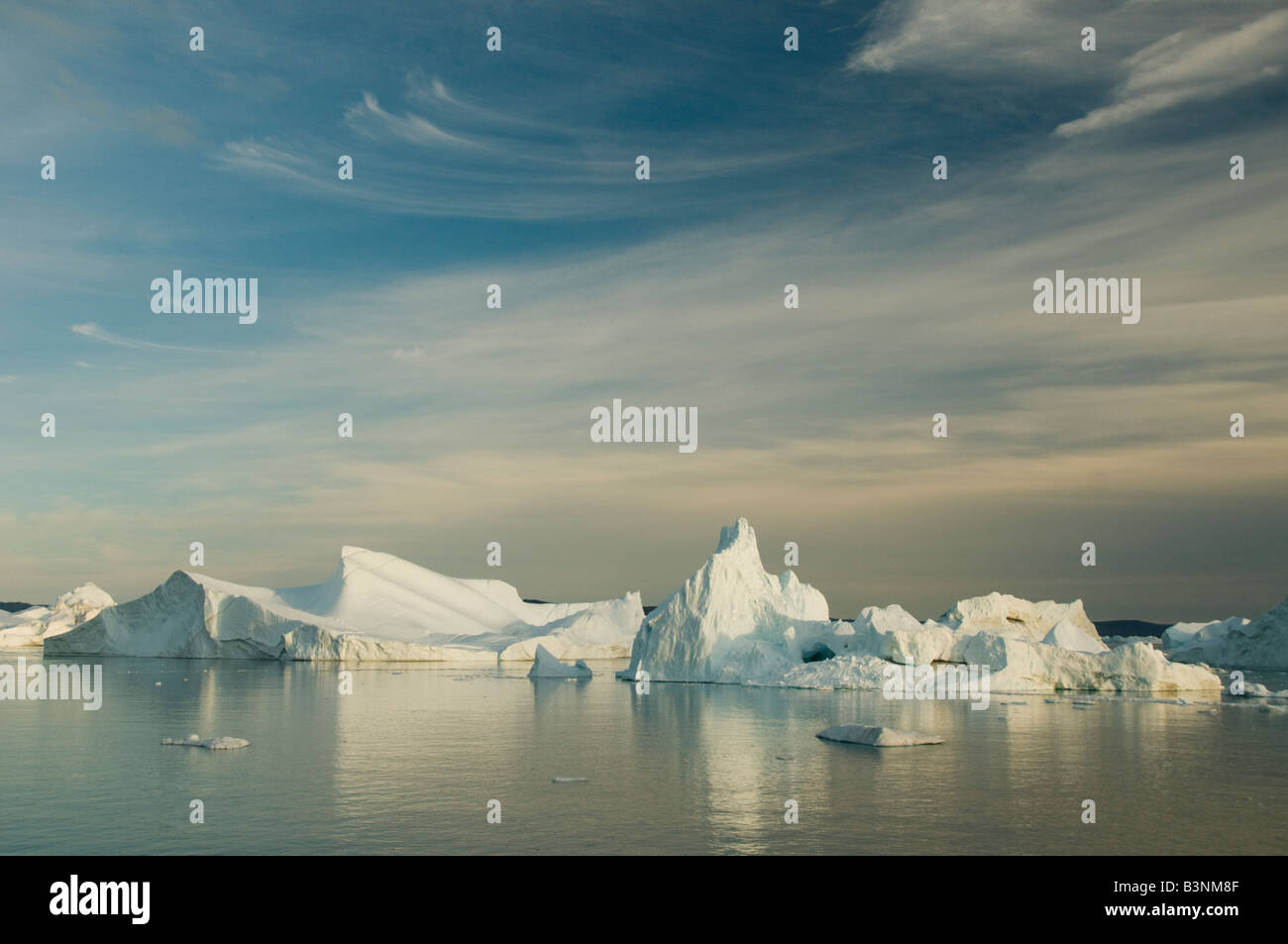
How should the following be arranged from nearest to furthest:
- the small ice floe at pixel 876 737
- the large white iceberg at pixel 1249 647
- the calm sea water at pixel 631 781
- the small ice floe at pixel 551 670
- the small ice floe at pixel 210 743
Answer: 1. the calm sea water at pixel 631 781
2. the small ice floe at pixel 210 743
3. the small ice floe at pixel 876 737
4. the small ice floe at pixel 551 670
5. the large white iceberg at pixel 1249 647

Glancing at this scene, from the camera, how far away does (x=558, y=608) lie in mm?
95688

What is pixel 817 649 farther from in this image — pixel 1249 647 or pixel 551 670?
pixel 1249 647

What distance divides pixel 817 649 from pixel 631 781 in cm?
2819

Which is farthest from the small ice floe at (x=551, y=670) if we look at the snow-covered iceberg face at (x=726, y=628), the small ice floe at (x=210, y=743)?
the small ice floe at (x=210, y=743)

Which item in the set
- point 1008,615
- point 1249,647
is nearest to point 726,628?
point 1008,615

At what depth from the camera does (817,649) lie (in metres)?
42.6

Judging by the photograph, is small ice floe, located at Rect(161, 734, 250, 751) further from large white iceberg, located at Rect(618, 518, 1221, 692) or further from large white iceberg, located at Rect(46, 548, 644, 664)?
large white iceberg, located at Rect(46, 548, 644, 664)

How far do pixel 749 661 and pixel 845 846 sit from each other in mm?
28918

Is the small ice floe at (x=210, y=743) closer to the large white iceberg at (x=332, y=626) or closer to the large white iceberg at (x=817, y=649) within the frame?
the large white iceberg at (x=817, y=649)

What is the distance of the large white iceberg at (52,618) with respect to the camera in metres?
87.0

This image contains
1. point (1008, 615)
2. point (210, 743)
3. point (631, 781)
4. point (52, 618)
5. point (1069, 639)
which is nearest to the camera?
point (631, 781)

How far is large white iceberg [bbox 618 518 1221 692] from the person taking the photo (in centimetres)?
3691

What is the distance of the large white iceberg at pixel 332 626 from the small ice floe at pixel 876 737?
45.1 m
